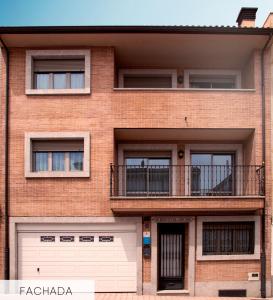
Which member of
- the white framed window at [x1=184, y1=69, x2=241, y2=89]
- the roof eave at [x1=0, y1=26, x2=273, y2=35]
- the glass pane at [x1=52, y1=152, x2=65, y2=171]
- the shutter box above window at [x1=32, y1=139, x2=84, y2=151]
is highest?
the roof eave at [x1=0, y1=26, x2=273, y2=35]

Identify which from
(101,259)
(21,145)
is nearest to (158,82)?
(21,145)

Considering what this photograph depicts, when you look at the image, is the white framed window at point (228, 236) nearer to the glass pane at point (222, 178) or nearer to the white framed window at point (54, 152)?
the glass pane at point (222, 178)

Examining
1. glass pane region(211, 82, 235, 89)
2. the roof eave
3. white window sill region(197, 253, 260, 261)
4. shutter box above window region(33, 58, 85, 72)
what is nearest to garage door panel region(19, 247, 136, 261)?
white window sill region(197, 253, 260, 261)

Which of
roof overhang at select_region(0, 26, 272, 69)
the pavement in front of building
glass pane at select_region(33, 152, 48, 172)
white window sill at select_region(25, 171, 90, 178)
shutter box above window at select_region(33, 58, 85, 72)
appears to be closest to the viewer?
the pavement in front of building

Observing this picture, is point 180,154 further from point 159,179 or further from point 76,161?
point 76,161

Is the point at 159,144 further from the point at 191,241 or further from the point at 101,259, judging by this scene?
the point at 101,259

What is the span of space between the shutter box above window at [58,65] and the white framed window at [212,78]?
371 centimetres

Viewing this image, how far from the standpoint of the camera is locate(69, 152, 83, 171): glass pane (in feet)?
36.6

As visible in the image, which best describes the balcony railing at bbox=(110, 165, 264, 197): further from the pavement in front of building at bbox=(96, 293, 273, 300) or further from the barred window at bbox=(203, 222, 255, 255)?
the pavement in front of building at bbox=(96, 293, 273, 300)

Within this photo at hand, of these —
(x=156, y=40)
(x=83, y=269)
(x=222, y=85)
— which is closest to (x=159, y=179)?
(x=83, y=269)

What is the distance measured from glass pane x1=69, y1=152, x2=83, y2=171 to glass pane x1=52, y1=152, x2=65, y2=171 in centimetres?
27

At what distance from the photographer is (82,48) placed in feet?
36.7

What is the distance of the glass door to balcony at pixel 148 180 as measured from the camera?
454 inches

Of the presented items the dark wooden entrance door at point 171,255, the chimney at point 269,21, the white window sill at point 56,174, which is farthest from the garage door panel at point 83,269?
the chimney at point 269,21
